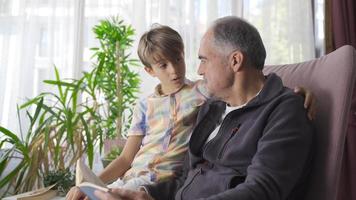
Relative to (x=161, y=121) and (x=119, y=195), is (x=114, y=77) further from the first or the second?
(x=119, y=195)

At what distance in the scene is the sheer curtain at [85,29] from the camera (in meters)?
2.35

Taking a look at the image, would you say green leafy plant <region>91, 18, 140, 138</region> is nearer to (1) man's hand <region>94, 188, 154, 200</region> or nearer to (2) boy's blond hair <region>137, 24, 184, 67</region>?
(2) boy's blond hair <region>137, 24, 184, 67</region>

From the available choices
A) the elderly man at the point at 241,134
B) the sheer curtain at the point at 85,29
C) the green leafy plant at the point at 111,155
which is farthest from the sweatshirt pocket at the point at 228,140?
the sheer curtain at the point at 85,29

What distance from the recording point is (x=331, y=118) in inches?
37.7

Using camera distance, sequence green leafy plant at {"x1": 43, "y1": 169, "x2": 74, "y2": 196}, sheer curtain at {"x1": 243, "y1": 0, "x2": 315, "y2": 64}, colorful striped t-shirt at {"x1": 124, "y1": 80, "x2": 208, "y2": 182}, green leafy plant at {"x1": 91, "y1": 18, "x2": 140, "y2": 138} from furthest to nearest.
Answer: sheer curtain at {"x1": 243, "y1": 0, "x2": 315, "y2": 64}
green leafy plant at {"x1": 91, "y1": 18, "x2": 140, "y2": 138}
green leafy plant at {"x1": 43, "y1": 169, "x2": 74, "y2": 196}
colorful striped t-shirt at {"x1": 124, "y1": 80, "x2": 208, "y2": 182}

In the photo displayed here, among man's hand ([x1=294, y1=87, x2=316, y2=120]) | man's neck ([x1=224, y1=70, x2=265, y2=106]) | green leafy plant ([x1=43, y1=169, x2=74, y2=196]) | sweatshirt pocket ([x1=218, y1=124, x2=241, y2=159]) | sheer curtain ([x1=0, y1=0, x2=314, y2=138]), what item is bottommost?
green leafy plant ([x1=43, y1=169, x2=74, y2=196])

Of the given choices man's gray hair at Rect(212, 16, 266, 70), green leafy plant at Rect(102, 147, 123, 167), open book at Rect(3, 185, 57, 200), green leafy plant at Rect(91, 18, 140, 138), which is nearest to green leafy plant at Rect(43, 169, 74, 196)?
open book at Rect(3, 185, 57, 200)

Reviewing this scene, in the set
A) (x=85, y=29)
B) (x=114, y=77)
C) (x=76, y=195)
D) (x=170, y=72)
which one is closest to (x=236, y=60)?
(x=170, y=72)

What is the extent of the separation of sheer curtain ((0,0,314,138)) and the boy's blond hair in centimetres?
101

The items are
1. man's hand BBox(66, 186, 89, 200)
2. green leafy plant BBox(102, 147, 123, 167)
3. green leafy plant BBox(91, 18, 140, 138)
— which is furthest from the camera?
green leafy plant BBox(91, 18, 140, 138)

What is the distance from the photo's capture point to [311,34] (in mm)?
2580

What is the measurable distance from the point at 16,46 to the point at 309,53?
6.62ft

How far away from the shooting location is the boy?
130cm

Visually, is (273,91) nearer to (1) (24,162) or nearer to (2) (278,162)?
(2) (278,162)
